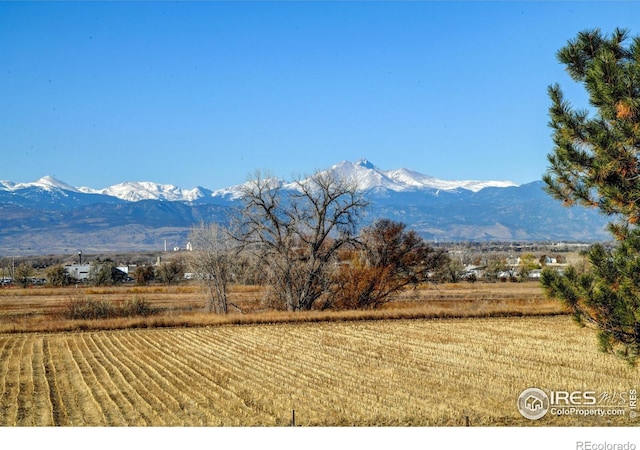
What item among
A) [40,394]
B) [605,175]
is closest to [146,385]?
[40,394]

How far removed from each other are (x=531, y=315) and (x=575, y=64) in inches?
1022

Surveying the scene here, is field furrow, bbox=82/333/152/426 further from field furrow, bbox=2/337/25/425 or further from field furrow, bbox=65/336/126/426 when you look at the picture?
field furrow, bbox=2/337/25/425

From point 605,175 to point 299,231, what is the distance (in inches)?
1158

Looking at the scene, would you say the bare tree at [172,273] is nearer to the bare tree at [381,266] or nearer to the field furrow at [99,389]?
the bare tree at [381,266]

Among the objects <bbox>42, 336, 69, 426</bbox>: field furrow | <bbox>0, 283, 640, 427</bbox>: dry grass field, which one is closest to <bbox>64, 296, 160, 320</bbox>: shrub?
<bbox>0, 283, 640, 427</bbox>: dry grass field

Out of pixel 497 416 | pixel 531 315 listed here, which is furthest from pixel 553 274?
pixel 531 315

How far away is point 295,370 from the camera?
21.0 meters

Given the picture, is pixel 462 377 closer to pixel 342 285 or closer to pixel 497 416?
pixel 497 416

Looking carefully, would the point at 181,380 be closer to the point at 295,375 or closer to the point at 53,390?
the point at 295,375

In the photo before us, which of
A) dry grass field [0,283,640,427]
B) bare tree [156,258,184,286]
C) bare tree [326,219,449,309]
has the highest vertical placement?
bare tree [326,219,449,309]

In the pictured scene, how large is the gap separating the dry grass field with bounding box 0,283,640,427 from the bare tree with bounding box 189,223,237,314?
8.01 m

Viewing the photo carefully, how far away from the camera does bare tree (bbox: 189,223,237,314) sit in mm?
44688
